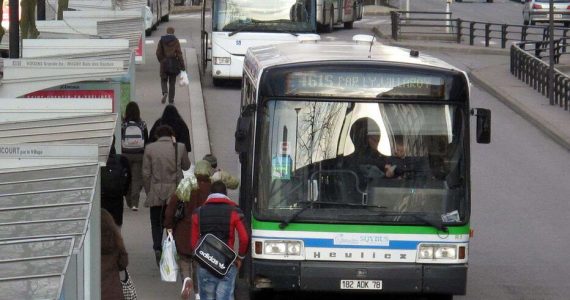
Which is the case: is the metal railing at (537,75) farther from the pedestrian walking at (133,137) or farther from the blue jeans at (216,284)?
the blue jeans at (216,284)

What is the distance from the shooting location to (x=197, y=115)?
92.4 feet

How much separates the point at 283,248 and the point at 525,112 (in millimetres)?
18802

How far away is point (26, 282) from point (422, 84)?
7.73 meters


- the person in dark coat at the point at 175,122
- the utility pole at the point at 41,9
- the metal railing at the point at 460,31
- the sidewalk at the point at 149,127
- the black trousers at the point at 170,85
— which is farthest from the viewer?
the metal railing at the point at 460,31

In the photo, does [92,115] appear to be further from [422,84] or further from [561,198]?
[561,198]

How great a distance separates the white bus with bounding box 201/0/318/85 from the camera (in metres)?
32.8

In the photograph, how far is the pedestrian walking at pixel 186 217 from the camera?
13.0 metres

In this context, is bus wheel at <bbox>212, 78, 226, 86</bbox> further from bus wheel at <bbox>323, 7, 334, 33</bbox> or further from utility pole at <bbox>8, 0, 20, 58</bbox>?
bus wheel at <bbox>323, 7, 334, 33</bbox>

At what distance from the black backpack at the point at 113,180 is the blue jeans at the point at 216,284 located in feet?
7.58

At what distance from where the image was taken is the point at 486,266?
53.4ft

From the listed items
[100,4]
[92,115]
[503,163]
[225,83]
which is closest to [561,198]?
[503,163]

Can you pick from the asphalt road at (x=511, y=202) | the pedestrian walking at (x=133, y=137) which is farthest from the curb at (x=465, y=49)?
the pedestrian walking at (x=133, y=137)

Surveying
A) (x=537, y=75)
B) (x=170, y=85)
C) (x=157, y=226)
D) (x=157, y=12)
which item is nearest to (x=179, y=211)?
(x=157, y=226)

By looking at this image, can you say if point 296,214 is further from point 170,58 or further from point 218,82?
point 218,82
